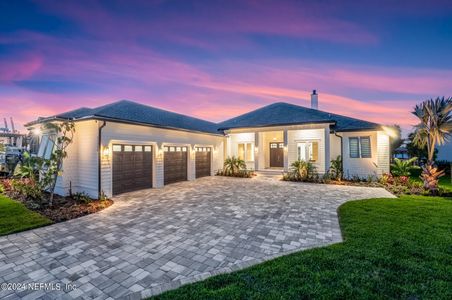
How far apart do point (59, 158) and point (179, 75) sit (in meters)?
7.48

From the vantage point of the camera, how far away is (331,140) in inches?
564

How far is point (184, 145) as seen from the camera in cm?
1256

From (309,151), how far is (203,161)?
8.17 m

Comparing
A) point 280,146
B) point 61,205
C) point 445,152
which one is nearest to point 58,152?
point 61,205

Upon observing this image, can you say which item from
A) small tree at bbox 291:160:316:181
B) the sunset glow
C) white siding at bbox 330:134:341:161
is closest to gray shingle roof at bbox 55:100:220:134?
the sunset glow

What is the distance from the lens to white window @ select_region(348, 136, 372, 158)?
13091 millimetres

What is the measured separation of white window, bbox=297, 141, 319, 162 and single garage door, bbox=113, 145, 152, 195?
11.0m

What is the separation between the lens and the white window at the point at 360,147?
13091 millimetres

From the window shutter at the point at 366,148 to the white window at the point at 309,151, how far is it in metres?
2.83

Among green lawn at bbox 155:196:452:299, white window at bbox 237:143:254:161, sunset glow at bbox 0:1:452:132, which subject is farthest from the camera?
white window at bbox 237:143:254:161

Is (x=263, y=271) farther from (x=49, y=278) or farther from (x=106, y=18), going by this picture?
(x=106, y=18)

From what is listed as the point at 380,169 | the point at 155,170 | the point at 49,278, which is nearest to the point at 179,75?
the point at 155,170

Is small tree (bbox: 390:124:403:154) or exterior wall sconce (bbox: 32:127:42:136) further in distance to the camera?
small tree (bbox: 390:124:403:154)

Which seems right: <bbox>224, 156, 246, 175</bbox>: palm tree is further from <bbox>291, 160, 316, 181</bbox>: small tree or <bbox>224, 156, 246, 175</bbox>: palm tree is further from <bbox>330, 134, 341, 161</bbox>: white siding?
<bbox>330, 134, 341, 161</bbox>: white siding
